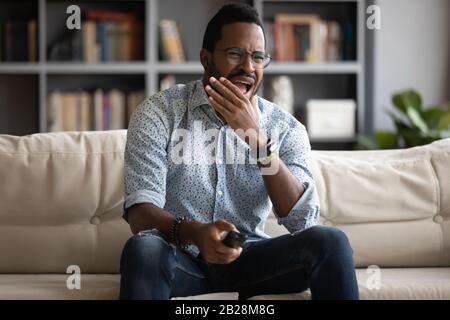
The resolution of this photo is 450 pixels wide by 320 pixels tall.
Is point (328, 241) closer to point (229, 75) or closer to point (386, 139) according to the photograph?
point (229, 75)

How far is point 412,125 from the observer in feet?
14.0

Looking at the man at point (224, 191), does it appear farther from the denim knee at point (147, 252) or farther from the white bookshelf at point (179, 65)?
the white bookshelf at point (179, 65)

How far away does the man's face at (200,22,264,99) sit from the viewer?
2014 millimetres

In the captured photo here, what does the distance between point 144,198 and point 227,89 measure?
1.16 feet

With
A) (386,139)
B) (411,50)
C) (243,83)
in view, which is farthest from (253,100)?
(411,50)

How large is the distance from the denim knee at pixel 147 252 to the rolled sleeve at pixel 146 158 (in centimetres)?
13

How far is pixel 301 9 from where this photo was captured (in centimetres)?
470

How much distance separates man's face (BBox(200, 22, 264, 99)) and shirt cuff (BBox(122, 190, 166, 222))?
36 centimetres

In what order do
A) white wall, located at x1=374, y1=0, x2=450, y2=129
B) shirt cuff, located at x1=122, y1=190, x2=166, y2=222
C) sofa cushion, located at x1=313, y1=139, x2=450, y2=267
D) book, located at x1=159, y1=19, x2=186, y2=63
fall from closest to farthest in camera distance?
1. shirt cuff, located at x1=122, y1=190, x2=166, y2=222
2. sofa cushion, located at x1=313, y1=139, x2=450, y2=267
3. book, located at x1=159, y1=19, x2=186, y2=63
4. white wall, located at x1=374, y1=0, x2=450, y2=129

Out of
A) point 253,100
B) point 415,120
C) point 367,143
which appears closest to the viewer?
point 253,100

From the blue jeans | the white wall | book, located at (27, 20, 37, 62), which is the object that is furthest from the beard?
the white wall

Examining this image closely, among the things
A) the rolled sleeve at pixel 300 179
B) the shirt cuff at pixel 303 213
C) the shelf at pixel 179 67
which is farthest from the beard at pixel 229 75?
the shelf at pixel 179 67

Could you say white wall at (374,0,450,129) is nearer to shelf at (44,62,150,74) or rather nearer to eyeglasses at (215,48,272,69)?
shelf at (44,62,150,74)

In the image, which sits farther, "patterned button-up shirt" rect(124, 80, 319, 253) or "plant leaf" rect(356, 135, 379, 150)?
"plant leaf" rect(356, 135, 379, 150)
